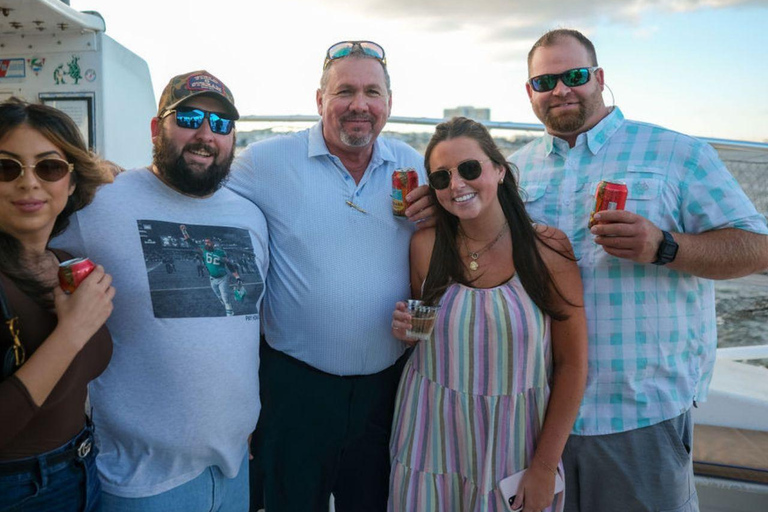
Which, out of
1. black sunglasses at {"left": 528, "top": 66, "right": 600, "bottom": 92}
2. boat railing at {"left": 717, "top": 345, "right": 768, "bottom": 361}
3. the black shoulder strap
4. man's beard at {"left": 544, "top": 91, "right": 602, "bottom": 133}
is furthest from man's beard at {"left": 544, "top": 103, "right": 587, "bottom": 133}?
boat railing at {"left": 717, "top": 345, "right": 768, "bottom": 361}

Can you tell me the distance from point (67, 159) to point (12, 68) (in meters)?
3.11

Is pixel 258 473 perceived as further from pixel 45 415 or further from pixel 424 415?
pixel 45 415

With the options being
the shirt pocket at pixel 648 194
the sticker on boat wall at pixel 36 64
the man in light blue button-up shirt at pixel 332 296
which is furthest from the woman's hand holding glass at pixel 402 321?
the sticker on boat wall at pixel 36 64

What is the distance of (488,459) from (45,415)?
5.00 feet

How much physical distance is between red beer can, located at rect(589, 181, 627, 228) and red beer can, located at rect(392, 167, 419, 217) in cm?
80

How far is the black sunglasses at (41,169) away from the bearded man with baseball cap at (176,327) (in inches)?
10.5

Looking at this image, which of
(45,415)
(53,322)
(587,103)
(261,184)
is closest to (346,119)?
(261,184)

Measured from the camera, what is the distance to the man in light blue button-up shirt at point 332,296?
8.55ft

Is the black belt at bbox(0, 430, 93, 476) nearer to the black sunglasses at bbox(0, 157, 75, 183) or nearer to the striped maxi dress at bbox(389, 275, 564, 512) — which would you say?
the black sunglasses at bbox(0, 157, 75, 183)

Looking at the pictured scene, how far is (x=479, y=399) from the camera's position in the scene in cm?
230

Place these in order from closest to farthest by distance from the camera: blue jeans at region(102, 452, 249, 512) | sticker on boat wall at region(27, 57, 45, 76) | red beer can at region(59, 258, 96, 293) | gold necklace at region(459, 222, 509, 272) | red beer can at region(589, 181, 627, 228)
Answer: red beer can at region(59, 258, 96, 293) → blue jeans at region(102, 452, 249, 512) → red beer can at region(589, 181, 627, 228) → gold necklace at region(459, 222, 509, 272) → sticker on boat wall at region(27, 57, 45, 76)

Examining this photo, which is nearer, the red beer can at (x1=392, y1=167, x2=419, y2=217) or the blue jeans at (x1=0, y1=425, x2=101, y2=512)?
the blue jeans at (x1=0, y1=425, x2=101, y2=512)

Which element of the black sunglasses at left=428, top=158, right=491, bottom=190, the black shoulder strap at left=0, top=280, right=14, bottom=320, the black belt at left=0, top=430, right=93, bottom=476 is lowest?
the black belt at left=0, top=430, right=93, bottom=476

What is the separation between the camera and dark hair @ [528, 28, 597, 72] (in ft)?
8.66
